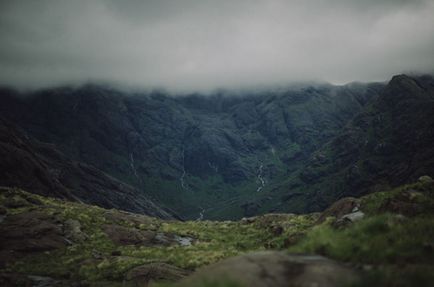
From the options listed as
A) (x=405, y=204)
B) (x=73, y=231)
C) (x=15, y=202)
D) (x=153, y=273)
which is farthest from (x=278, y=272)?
(x=15, y=202)

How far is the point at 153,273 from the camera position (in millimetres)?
27453

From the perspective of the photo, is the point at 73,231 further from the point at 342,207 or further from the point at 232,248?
the point at 342,207

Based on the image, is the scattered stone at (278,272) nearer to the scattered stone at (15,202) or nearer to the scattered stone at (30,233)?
the scattered stone at (30,233)

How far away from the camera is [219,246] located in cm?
4212

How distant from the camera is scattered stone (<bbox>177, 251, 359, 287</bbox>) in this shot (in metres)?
10.5

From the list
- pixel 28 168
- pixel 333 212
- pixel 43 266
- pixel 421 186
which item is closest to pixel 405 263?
pixel 421 186

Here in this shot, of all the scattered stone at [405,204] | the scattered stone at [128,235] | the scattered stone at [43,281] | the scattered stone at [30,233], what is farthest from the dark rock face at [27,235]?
the scattered stone at [405,204]

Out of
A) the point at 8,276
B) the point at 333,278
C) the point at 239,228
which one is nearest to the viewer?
the point at 333,278

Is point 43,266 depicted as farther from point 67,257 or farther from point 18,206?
point 18,206

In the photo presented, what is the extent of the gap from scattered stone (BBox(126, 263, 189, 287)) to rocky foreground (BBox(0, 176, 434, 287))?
2.9 inches

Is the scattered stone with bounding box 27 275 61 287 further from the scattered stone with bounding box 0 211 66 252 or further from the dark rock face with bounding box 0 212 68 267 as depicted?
the scattered stone with bounding box 0 211 66 252

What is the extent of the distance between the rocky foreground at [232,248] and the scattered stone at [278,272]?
30 millimetres

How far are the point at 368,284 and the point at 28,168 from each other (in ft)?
695

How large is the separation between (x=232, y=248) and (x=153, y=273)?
13411mm
